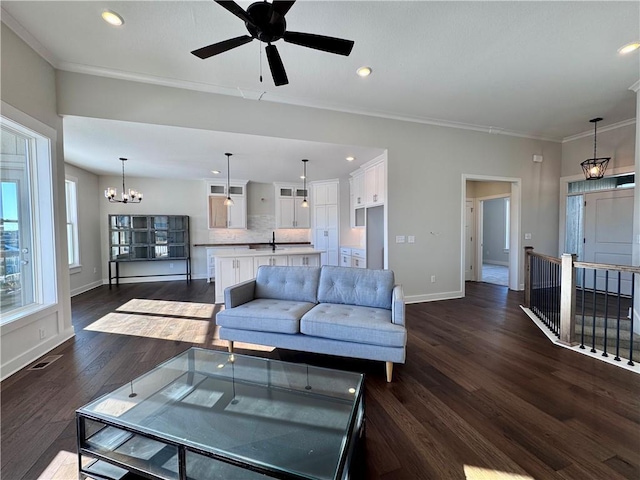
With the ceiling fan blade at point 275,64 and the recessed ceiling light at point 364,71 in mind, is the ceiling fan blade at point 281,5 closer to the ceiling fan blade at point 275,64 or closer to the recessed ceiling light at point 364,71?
the ceiling fan blade at point 275,64

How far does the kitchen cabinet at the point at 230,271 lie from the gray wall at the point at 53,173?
2.03m

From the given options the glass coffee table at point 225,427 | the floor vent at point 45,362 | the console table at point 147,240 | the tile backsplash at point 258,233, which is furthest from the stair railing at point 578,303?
the console table at point 147,240

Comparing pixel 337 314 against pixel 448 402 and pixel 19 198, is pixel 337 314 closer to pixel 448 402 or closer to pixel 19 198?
pixel 448 402

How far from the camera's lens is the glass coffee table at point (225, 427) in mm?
1229

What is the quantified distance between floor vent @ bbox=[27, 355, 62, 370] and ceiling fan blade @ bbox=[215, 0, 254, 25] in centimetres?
343

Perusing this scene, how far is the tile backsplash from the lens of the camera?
769 cm

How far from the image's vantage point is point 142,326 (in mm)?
3637

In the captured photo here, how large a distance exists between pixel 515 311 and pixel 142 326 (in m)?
5.43

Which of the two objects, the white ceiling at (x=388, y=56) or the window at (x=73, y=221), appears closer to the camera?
the white ceiling at (x=388, y=56)

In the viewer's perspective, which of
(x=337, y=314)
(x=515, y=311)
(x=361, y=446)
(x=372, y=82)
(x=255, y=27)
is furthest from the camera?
(x=515, y=311)

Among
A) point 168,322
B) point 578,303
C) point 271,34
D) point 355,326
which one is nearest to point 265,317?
point 355,326

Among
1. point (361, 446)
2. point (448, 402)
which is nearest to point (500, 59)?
point (448, 402)

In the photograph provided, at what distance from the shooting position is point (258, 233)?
7.90 m

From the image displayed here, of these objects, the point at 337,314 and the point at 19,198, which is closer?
the point at 337,314
